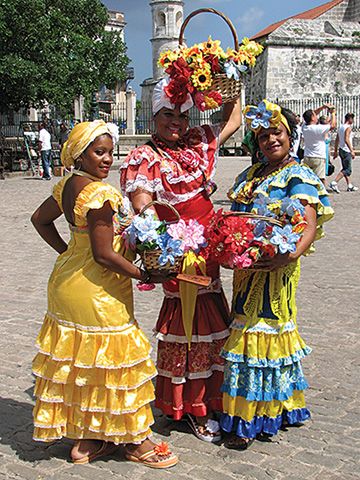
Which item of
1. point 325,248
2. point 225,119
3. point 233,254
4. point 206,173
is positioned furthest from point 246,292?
point 325,248

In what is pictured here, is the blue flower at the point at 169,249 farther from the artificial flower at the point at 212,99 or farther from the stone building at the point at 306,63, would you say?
the stone building at the point at 306,63

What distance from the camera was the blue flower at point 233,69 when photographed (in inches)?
150

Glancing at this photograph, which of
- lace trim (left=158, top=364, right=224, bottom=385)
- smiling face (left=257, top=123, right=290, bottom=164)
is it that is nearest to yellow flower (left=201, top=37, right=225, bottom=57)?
smiling face (left=257, top=123, right=290, bottom=164)

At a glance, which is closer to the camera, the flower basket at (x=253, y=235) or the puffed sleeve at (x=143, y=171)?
the flower basket at (x=253, y=235)

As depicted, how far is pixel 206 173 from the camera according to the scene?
3.92 metres

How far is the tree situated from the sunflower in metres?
18.5

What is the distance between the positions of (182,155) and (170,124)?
0.20 meters

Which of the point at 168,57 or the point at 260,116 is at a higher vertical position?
the point at 168,57

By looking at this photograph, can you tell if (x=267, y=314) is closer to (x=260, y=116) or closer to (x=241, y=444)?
(x=241, y=444)

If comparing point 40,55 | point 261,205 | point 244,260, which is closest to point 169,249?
point 244,260

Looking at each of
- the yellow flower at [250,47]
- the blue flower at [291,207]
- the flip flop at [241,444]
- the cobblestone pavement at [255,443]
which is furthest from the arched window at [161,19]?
the flip flop at [241,444]

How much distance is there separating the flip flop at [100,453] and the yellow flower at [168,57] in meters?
2.24

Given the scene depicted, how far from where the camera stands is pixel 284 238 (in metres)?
3.31

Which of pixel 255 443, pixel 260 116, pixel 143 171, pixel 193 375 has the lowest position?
pixel 255 443
